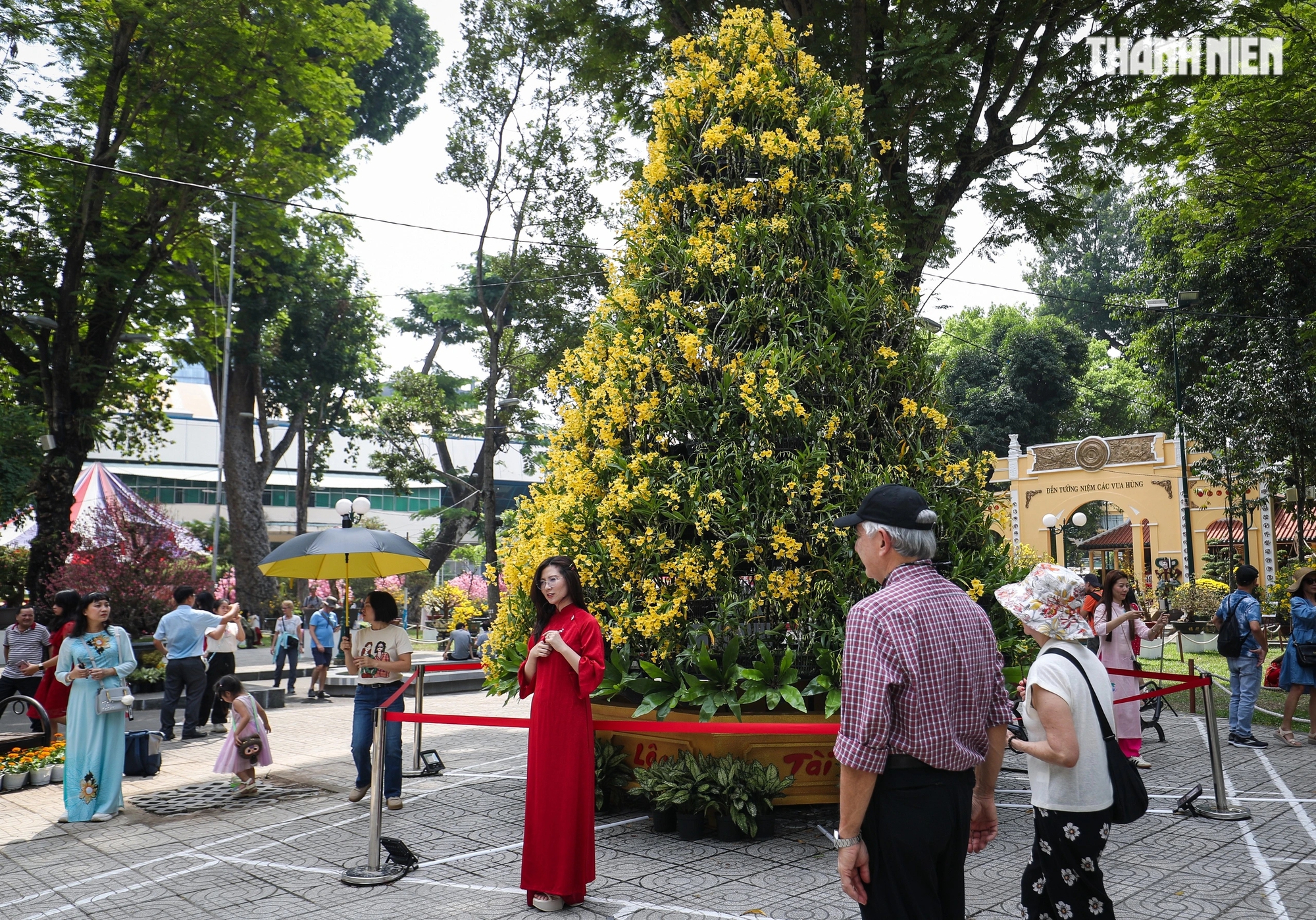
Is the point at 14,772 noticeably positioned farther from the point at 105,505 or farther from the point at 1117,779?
the point at 105,505

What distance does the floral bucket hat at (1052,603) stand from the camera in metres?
3.48

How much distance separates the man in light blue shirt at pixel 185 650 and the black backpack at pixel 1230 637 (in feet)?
37.6

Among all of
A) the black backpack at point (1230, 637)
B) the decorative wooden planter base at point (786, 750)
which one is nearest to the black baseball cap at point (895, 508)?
the decorative wooden planter base at point (786, 750)

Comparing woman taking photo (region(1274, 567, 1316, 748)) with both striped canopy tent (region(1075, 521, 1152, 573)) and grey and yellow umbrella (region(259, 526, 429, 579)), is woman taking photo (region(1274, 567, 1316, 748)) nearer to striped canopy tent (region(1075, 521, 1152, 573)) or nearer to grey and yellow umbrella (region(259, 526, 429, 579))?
grey and yellow umbrella (region(259, 526, 429, 579))

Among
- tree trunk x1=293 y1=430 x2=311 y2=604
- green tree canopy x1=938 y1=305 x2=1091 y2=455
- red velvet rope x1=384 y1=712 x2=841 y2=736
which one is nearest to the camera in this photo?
red velvet rope x1=384 y1=712 x2=841 y2=736

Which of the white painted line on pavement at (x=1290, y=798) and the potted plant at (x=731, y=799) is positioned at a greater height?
the potted plant at (x=731, y=799)

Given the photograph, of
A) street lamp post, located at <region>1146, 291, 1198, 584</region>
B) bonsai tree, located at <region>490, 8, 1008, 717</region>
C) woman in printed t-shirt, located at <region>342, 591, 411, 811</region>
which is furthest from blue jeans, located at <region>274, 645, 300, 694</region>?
street lamp post, located at <region>1146, 291, 1198, 584</region>

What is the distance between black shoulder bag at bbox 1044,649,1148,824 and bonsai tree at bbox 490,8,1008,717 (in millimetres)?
2512


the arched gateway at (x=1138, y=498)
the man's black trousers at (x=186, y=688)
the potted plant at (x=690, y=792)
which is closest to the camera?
the potted plant at (x=690, y=792)

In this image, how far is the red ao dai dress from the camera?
4910 millimetres

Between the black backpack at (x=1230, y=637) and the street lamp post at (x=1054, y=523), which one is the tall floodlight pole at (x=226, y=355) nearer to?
the black backpack at (x=1230, y=637)

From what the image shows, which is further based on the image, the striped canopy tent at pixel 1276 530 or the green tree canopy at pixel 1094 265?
the green tree canopy at pixel 1094 265

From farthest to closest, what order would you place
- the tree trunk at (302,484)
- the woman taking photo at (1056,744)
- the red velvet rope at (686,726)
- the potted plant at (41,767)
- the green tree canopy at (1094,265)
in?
the green tree canopy at (1094,265)
the tree trunk at (302,484)
the potted plant at (41,767)
the red velvet rope at (686,726)
the woman taking photo at (1056,744)

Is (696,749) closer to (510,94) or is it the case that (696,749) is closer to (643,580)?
(643,580)
